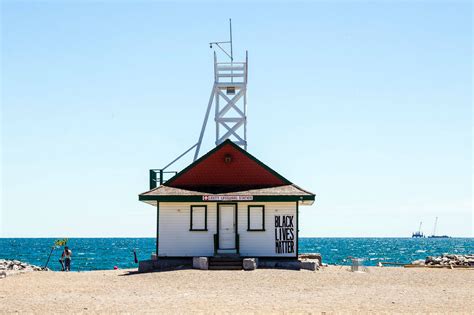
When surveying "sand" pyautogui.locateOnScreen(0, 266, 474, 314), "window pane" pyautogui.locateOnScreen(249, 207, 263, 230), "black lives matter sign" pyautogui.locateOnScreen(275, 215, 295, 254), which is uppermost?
"window pane" pyautogui.locateOnScreen(249, 207, 263, 230)

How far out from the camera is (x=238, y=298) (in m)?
21.6

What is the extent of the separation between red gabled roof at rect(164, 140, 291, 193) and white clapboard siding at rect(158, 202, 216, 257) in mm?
1516

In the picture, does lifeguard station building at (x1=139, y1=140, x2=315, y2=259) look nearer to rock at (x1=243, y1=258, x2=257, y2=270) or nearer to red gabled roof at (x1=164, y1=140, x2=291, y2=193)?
red gabled roof at (x1=164, y1=140, x2=291, y2=193)

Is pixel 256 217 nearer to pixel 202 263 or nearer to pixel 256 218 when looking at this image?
pixel 256 218

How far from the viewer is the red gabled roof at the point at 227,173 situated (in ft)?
117

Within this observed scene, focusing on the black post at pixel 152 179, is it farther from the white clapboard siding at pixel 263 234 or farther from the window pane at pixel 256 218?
the window pane at pixel 256 218

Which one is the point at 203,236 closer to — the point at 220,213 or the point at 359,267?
the point at 220,213

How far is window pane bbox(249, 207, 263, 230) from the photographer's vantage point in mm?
34219

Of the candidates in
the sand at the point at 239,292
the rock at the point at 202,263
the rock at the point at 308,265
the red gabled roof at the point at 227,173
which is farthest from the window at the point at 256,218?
the sand at the point at 239,292

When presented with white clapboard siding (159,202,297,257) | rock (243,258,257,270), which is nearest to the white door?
white clapboard siding (159,202,297,257)

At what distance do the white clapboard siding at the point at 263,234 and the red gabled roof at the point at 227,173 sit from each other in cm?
156

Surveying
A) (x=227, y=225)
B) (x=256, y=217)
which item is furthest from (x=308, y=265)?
(x=227, y=225)

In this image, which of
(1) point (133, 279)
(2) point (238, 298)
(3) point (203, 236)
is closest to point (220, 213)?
(3) point (203, 236)

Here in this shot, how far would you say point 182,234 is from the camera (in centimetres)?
3422
